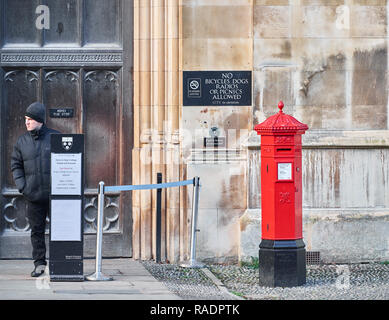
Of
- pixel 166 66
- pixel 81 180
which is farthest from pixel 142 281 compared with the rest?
pixel 166 66

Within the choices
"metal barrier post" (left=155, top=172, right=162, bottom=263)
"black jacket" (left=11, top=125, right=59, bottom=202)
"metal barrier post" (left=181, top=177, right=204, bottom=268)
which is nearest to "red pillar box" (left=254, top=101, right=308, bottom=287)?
"metal barrier post" (left=181, top=177, right=204, bottom=268)

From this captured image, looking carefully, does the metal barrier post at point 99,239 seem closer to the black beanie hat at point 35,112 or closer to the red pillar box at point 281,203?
the black beanie hat at point 35,112

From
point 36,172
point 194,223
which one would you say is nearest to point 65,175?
point 36,172

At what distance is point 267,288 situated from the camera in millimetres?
10789

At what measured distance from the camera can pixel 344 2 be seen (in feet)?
41.3

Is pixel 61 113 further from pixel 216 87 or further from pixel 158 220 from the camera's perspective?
pixel 216 87

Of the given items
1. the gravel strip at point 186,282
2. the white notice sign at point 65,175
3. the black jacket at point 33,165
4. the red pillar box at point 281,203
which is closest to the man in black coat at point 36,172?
the black jacket at point 33,165

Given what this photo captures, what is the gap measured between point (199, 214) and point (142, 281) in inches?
71.3

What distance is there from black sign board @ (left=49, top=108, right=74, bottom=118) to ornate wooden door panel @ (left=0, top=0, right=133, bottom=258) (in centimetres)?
3

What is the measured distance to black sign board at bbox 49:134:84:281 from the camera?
10727 millimetres

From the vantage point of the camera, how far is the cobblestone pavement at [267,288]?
10.3m

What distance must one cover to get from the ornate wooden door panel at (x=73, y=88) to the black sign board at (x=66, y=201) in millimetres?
2102

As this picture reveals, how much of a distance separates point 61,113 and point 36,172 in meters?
1.82

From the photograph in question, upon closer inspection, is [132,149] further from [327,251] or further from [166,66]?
[327,251]
